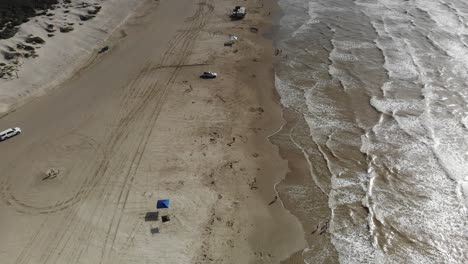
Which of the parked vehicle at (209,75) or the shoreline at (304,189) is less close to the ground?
the parked vehicle at (209,75)

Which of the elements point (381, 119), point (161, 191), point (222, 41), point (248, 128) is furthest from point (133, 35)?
point (381, 119)

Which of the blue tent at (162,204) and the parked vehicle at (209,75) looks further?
the parked vehicle at (209,75)

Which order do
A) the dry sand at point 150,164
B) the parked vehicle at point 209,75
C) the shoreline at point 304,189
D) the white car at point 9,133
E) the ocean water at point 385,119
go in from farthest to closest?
the parked vehicle at point 209,75, the white car at point 9,133, the ocean water at point 385,119, the dry sand at point 150,164, the shoreline at point 304,189

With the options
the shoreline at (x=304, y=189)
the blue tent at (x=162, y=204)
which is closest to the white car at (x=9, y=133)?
the blue tent at (x=162, y=204)

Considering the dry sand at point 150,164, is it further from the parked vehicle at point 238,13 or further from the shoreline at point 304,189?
the parked vehicle at point 238,13

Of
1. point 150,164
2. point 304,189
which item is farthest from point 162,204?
point 304,189

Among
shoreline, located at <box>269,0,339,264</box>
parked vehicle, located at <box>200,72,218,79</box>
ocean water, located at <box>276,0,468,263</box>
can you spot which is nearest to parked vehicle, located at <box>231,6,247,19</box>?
ocean water, located at <box>276,0,468,263</box>

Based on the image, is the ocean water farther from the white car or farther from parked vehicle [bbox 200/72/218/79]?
the white car

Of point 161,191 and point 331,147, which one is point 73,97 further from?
point 331,147
